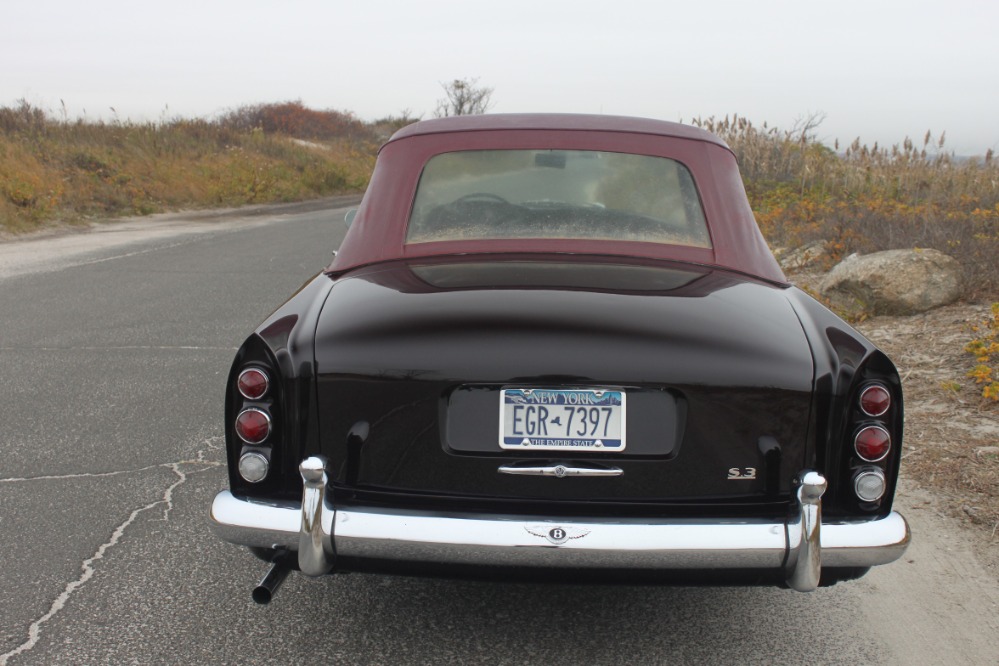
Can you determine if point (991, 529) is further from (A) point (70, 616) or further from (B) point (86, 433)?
(B) point (86, 433)

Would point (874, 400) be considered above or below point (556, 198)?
below

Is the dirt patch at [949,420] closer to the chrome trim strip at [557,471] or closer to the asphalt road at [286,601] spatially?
the asphalt road at [286,601]

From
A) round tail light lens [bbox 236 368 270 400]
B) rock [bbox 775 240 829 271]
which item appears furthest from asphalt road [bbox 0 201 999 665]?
rock [bbox 775 240 829 271]

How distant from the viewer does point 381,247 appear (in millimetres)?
3221

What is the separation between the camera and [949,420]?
4.91m

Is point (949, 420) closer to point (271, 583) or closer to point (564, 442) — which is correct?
point (564, 442)

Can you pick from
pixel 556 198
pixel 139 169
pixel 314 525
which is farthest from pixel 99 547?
pixel 139 169

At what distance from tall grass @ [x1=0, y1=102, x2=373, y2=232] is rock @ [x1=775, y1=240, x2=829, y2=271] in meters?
12.0

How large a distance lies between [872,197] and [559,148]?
11558 millimetres

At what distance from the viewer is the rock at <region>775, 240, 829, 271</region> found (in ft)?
33.2

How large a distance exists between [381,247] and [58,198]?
1673cm

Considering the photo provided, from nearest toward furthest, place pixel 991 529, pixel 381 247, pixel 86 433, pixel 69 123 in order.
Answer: pixel 381 247 → pixel 991 529 → pixel 86 433 → pixel 69 123

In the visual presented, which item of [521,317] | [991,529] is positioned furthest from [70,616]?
[991,529]

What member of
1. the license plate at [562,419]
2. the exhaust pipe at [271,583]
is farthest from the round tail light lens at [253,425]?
the license plate at [562,419]
